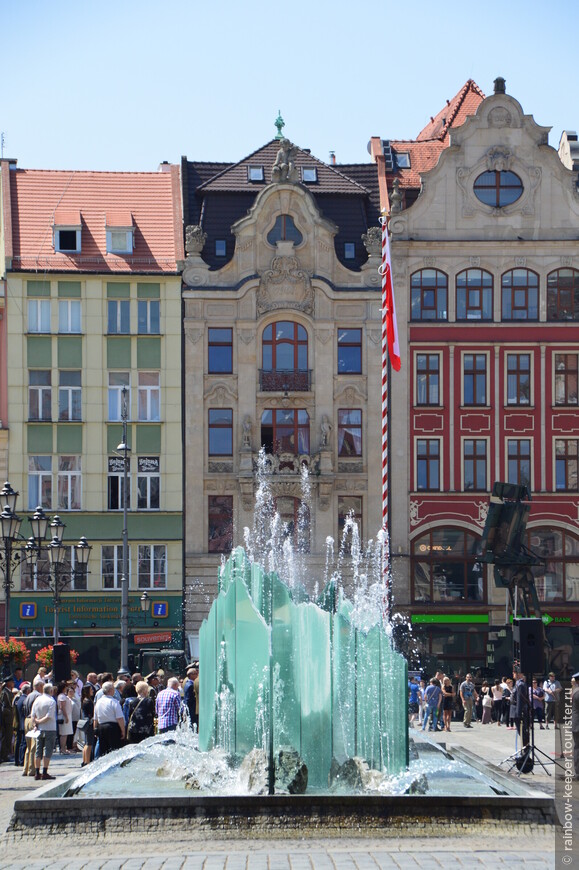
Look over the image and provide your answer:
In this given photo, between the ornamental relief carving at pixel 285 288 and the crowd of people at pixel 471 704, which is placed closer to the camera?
the crowd of people at pixel 471 704

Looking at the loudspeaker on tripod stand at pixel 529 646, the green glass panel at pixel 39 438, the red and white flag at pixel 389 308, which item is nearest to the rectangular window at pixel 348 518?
the green glass panel at pixel 39 438

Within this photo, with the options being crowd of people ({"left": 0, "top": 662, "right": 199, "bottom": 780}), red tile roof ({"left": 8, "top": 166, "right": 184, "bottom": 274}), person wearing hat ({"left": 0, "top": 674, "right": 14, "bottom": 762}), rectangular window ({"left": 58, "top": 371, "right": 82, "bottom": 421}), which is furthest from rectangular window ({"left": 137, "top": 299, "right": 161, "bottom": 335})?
person wearing hat ({"left": 0, "top": 674, "right": 14, "bottom": 762})

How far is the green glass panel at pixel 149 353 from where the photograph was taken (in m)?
55.5

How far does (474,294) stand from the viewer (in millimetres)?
55688

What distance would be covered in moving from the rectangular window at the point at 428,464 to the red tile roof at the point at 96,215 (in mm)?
10376

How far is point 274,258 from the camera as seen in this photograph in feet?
181

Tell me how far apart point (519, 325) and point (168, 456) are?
41.3 feet

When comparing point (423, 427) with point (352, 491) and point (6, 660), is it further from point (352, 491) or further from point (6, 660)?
point (6, 660)

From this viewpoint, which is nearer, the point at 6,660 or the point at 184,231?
the point at 6,660

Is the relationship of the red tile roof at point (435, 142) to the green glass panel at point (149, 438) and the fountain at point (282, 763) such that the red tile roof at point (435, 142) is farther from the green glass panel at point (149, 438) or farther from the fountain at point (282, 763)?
the fountain at point (282, 763)

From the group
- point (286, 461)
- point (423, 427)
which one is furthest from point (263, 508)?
point (423, 427)

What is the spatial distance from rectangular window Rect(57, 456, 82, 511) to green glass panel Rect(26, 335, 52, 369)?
10.8 ft

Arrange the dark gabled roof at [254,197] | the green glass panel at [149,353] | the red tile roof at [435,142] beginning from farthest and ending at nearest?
the red tile roof at [435,142] < the dark gabled roof at [254,197] < the green glass panel at [149,353]

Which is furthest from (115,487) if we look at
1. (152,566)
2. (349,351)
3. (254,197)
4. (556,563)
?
(556,563)
